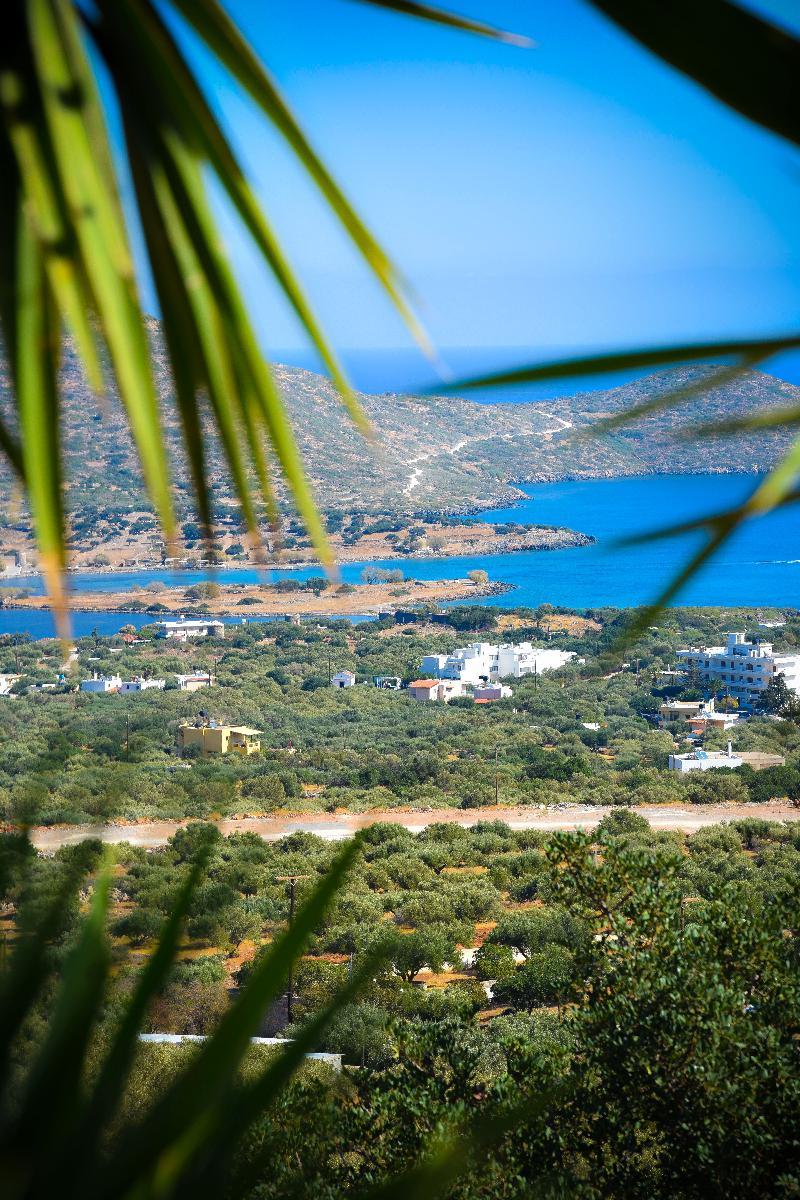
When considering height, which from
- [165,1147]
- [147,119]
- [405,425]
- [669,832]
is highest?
[147,119]

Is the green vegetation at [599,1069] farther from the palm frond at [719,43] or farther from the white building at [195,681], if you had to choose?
the white building at [195,681]

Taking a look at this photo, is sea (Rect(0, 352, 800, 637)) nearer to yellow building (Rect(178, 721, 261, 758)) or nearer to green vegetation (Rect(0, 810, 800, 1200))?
yellow building (Rect(178, 721, 261, 758))

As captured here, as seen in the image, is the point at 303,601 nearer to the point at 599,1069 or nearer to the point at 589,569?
the point at 589,569

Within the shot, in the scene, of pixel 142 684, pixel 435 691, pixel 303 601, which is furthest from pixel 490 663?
pixel 303 601

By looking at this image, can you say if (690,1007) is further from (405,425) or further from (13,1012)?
(405,425)

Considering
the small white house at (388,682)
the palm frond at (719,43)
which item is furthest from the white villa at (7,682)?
the palm frond at (719,43)

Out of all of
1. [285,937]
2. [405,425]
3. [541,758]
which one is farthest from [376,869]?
[405,425]
